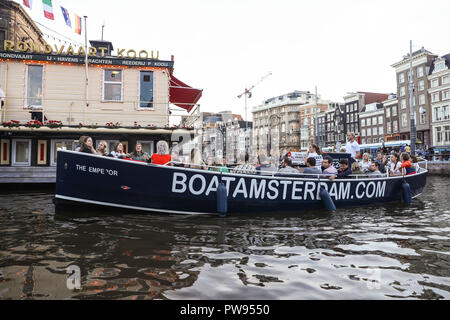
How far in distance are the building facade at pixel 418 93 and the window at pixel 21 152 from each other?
51642 millimetres

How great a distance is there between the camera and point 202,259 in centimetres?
458

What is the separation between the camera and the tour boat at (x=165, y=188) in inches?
292

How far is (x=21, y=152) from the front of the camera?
574 inches

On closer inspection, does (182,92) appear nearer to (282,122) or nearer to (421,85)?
(421,85)

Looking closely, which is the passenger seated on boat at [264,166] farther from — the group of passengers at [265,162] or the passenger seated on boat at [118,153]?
the passenger seated on boat at [118,153]

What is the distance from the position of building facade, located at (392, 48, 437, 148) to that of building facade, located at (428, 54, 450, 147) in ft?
3.42

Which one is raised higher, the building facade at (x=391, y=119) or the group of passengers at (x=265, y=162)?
the building facade at (x=391, y=119)

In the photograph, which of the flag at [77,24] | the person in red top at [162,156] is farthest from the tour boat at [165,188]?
the flag at [77,24]
